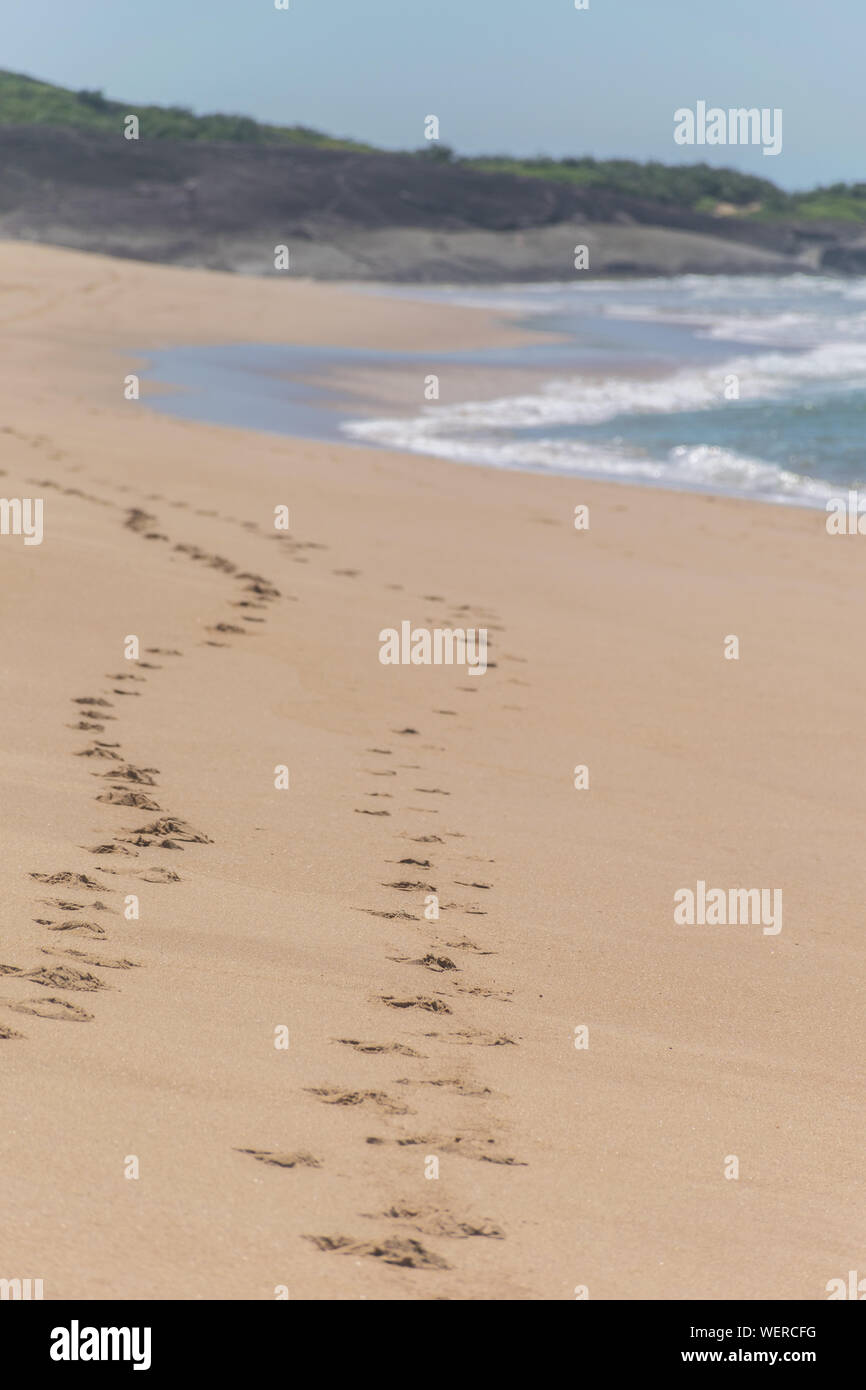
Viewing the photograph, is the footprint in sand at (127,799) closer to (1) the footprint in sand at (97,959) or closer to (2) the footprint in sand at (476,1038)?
(1) the footprint in sand at (97,959)

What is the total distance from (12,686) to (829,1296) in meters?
3.92

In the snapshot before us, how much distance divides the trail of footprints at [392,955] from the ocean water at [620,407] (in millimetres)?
8823

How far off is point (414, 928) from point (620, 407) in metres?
15.1

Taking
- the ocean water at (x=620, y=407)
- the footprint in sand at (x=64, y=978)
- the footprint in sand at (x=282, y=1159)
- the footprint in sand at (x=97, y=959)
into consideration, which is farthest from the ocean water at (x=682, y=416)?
the footprint in sand at (x=282, y=1159)

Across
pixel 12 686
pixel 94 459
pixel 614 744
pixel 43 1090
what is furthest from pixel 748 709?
pixel 94 459

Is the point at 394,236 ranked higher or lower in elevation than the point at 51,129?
lower

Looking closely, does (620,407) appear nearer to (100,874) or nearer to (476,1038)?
(100,874)

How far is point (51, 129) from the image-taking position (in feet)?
192

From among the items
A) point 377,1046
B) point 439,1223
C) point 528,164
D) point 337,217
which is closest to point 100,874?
point 377,1046

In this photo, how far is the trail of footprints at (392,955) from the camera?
2.54m

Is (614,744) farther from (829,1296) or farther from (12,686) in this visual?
(829,1296)

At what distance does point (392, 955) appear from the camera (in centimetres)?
365

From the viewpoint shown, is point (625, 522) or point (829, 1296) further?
point (625, 522)

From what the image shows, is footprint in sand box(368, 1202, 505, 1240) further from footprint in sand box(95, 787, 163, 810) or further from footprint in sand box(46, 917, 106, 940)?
footprint in sand box(95, 787, 163, 810)
